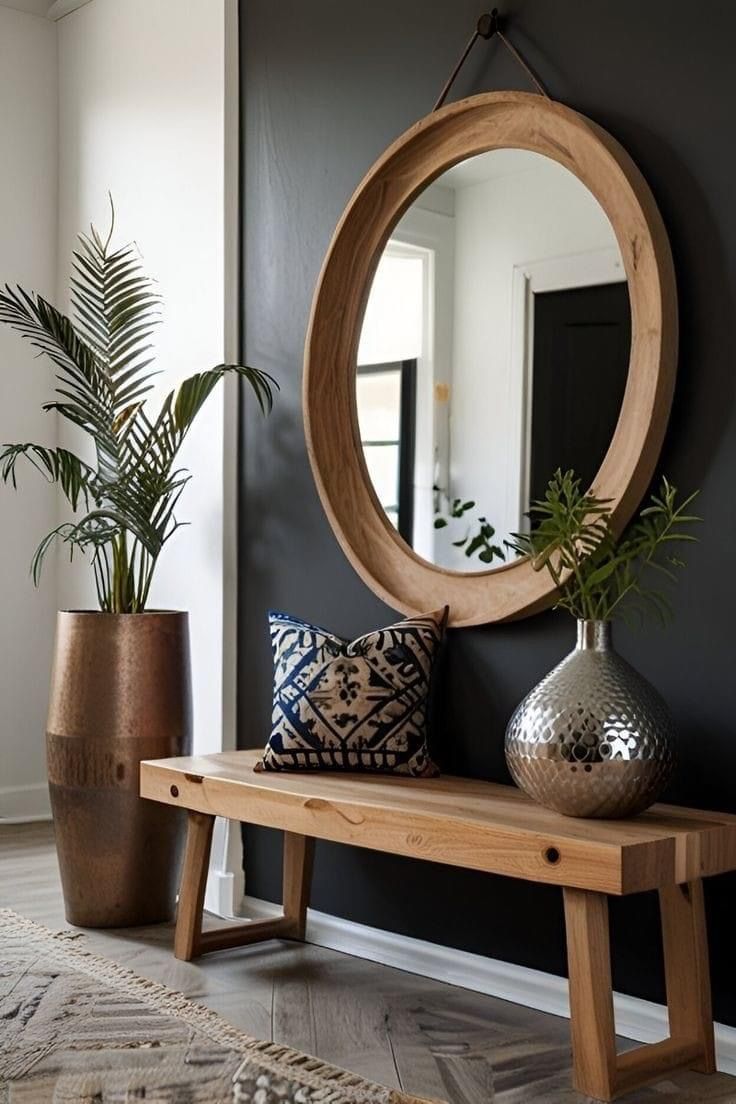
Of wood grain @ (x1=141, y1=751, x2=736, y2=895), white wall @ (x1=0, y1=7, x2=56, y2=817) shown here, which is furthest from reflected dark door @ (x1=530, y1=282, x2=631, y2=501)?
white wall @ (x1=0, y1=7, x2=56, y2=817)

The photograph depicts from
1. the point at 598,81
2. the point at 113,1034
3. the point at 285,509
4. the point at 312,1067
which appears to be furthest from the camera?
the point at 285,509

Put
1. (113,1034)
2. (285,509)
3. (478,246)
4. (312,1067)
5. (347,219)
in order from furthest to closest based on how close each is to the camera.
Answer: (285,509)
(347,219)
(478,246)
(113,1034)
(312,1067)

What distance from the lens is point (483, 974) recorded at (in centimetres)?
306

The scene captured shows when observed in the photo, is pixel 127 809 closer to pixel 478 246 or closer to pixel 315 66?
pixel 478 246

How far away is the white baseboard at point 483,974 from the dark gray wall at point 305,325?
0.03m

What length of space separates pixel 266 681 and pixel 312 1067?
1.37 metres

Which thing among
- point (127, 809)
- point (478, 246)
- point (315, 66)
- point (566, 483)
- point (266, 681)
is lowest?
point (127, 809)

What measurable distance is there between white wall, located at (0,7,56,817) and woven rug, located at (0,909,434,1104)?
1.82 m

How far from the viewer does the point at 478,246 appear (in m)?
3.14

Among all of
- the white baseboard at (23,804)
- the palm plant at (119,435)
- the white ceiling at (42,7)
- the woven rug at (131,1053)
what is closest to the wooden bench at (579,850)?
the woven rug at (131,1053)

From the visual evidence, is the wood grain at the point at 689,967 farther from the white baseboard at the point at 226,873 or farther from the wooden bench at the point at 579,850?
the white baseboard at the point at 226,873

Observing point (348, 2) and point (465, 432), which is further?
point (348, 2)

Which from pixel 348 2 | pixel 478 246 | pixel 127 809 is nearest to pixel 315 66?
pixel 348 2

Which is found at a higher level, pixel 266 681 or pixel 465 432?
pixel 465 432
